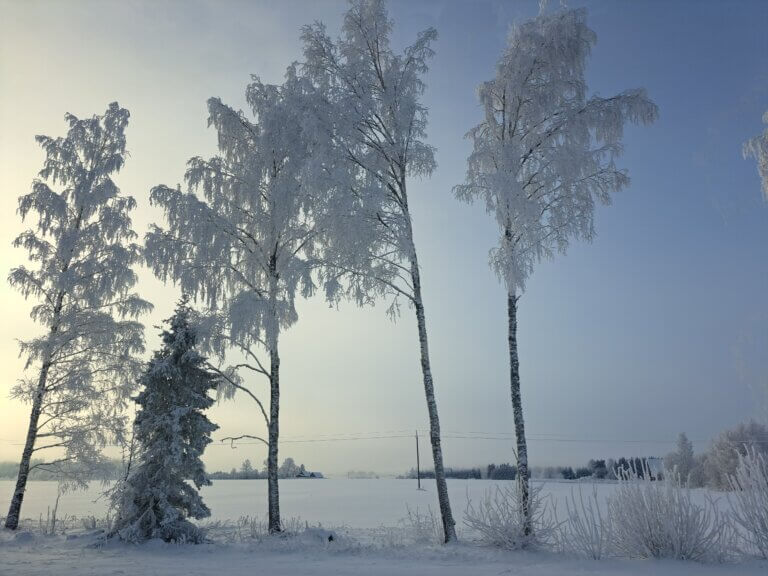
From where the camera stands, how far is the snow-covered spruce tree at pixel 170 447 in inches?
455

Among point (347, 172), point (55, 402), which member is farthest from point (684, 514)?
point (55, 402)

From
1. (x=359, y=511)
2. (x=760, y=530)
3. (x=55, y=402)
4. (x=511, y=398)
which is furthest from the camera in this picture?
(x=359, y=511)

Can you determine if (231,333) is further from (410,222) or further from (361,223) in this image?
(410,222)

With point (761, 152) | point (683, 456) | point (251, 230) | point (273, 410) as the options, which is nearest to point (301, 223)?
point (251, 230)

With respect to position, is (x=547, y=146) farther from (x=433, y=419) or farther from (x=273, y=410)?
(x=273, y=410)

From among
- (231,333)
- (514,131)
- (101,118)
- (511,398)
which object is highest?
(101,118)

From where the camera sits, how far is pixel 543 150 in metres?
12.6

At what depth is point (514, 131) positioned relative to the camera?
43.0ft

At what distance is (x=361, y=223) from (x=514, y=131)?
185 inches

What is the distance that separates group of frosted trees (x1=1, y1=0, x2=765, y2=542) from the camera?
12.2 meters

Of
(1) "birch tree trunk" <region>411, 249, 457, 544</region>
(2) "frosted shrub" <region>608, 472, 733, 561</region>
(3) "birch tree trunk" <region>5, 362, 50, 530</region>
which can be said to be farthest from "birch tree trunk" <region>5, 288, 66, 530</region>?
(2) "frosted shrub" <region>608, 472, 733, 561</region>

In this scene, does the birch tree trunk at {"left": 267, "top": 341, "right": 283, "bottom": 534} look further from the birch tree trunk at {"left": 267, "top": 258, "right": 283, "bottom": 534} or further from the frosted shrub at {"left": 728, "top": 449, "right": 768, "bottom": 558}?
the frosted shrub at {"left": 728, "top": 449, "right": 768, "bottom": 558}

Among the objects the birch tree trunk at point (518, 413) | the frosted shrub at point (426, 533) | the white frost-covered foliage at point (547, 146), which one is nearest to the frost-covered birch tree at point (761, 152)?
the white frost-covered foliage at point (547, 146)

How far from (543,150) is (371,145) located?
14.8 feet
